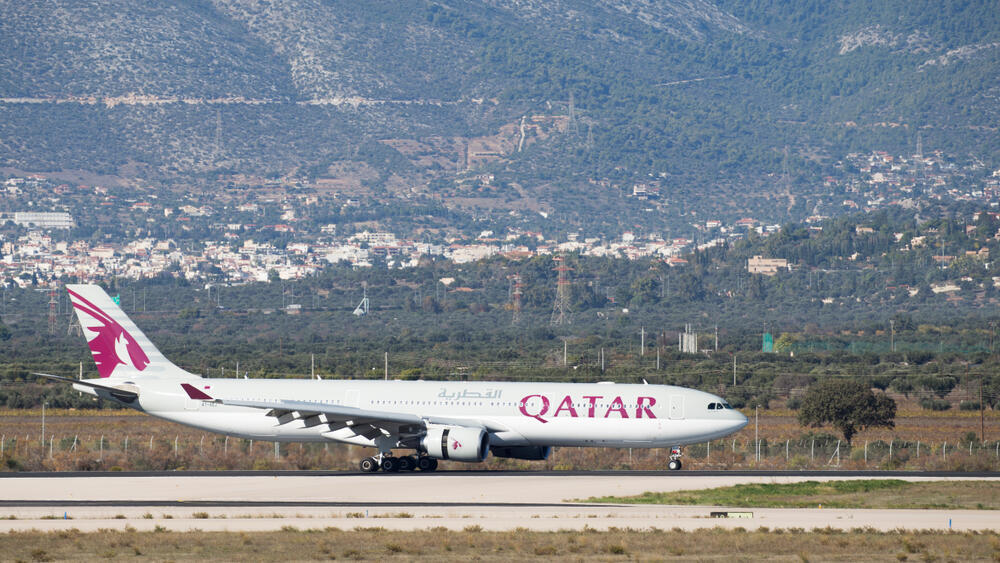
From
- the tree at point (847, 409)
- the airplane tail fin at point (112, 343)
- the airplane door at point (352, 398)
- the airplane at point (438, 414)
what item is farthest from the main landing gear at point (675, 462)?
the tree at point (847, 409)

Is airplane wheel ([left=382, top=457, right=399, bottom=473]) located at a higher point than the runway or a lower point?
higher

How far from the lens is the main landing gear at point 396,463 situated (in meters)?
46.9

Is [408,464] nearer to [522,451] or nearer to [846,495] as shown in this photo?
[522,451]

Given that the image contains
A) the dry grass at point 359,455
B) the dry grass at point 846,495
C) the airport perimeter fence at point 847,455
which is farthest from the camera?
the airport perimeter fence at point 847,455

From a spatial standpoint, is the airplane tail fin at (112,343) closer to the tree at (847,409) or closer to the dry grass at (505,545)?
the dry grass at (505,545)

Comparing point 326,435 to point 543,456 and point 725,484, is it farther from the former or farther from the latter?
point 725,484

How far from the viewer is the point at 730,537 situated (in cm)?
3117

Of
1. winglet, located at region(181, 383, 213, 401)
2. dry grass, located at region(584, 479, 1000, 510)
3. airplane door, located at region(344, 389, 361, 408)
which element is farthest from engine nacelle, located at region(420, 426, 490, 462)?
winglet, located at region(181, 383, 213, 401)

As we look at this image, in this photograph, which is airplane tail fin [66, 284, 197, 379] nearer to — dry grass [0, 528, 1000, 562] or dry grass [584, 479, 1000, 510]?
dry grass [584, 479, 1000, 510]

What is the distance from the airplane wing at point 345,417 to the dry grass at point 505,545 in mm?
13496

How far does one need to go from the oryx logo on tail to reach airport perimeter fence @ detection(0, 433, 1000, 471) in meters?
3.05

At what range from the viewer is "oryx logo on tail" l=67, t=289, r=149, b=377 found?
4978cm

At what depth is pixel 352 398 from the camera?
48.0 metres

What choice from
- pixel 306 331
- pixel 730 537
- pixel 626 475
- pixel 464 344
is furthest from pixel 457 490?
pixel 306 331
